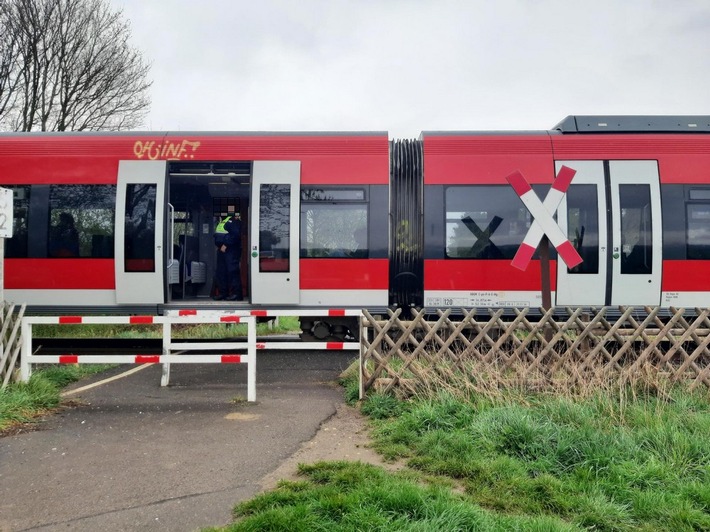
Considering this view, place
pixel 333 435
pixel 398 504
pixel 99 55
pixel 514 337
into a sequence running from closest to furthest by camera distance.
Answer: pixel 398 504 < pixel 333 435 < pixel 514 337 < pixel 99 55

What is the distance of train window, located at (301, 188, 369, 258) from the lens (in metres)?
9.16

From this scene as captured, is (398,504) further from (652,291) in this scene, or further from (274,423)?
(652,291)

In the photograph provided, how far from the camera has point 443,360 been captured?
5871 millimetres

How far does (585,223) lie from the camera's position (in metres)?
9.05

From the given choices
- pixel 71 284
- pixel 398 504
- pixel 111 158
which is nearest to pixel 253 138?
pixel 111 158

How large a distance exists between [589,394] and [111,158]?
8.34 metres

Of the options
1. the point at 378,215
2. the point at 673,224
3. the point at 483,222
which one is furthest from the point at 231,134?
the point at 673,224

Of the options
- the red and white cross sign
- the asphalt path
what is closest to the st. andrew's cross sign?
the red and white cross sign

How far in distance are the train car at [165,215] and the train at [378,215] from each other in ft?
0.08

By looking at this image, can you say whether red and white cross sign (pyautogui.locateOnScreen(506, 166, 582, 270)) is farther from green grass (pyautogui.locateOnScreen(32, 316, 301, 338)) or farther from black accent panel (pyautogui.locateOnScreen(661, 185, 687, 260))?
green grass (pyautogui.locateOnScreen(32, 316, 301, 338))

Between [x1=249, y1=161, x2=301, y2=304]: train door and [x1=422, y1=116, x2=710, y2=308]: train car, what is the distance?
2.24m

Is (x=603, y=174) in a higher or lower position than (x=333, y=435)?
higher

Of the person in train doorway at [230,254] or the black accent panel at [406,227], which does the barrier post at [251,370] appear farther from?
the person in train doorway at [230,254]

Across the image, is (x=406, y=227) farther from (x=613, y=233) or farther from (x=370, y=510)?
(x=370, y=510)
